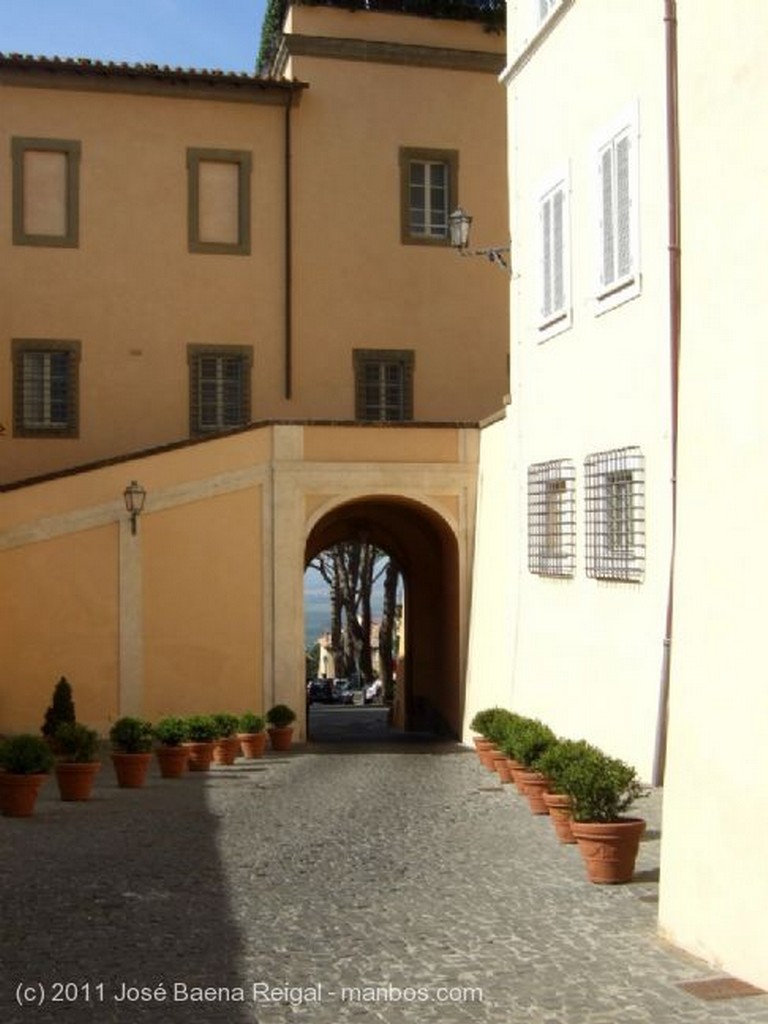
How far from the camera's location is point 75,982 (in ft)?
21.2

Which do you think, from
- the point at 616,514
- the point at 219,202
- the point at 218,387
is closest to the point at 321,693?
the point at 218,387

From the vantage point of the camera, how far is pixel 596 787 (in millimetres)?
8562

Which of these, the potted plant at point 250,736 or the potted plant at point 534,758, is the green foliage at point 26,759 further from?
the potted plant at point 250,736

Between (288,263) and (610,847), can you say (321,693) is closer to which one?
(288,263)

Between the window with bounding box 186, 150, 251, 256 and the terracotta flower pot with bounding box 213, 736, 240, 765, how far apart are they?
31.4 ft

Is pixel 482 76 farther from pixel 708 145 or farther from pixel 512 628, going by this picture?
pixel 708 145

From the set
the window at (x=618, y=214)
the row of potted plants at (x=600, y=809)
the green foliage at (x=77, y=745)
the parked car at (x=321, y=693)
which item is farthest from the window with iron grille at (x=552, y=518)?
the parked car at (x=321, y=693)

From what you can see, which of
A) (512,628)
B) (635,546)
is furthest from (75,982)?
(512,628)

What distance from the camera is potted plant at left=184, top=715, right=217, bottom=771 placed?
1602 cm

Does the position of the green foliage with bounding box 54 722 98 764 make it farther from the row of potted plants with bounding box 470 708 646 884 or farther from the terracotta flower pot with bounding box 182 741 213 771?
the row of potted plants with bounding box 470 708 646 884

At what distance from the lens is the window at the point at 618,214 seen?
13000mm

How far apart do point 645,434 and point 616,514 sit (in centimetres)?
118

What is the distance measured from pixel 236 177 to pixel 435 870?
16577mm

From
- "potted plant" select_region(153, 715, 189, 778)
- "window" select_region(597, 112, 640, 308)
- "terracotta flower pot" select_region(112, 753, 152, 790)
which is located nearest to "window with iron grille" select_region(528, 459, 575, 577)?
"window" select_region(597, 112, 640, 308)
